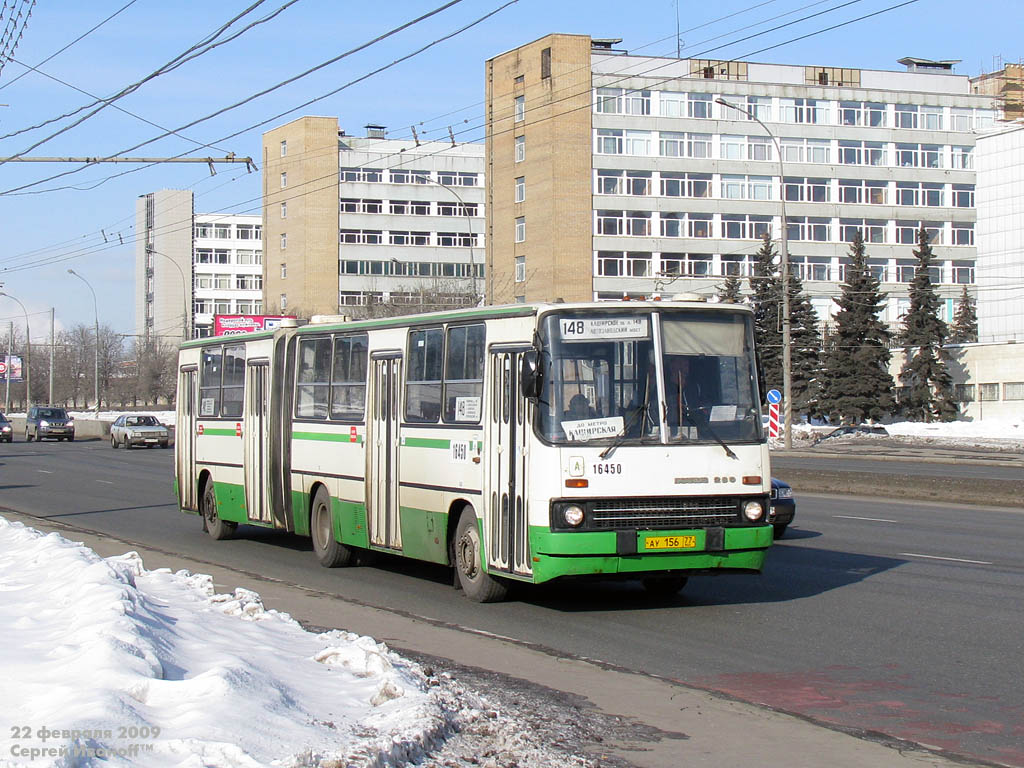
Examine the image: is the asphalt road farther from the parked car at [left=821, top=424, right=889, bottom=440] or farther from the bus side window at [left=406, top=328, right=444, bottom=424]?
the parked car at [left=821, top=424, right=889, bottom=440]

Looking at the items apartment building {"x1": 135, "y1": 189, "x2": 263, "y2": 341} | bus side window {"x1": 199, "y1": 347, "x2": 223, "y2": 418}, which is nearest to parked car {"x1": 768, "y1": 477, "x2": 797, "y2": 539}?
bus side window {"x1": 199, "y1": 347, "x2": 223, "y2": 418}

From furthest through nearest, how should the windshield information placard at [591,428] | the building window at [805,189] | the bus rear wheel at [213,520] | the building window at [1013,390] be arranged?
the building window at [805,189] < the building window at [1013,390] < the bus rear wheel at [213,520] < the windshield information placard at [591,428]

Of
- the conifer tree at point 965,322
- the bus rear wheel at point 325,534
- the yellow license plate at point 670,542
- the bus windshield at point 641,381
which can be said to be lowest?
the bus rear wheel at point 325,534

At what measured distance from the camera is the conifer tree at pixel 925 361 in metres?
66.4

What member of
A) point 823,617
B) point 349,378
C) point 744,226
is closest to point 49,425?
point 744,226

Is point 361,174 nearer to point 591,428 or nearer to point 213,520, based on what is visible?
point 213,520

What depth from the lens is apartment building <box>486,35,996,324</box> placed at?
73562mm

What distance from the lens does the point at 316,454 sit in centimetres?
1557

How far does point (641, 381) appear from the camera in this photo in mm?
11133

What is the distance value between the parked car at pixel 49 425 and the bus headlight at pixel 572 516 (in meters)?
61.5

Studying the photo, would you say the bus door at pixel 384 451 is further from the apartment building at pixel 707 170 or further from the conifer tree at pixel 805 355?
the apartment building at pixel 707 170

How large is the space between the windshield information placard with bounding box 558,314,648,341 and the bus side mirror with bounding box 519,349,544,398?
0.38 meters

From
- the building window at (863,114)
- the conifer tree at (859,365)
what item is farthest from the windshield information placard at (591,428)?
the building window at (863,114)

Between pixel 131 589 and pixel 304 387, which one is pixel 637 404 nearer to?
pixel 131 589
